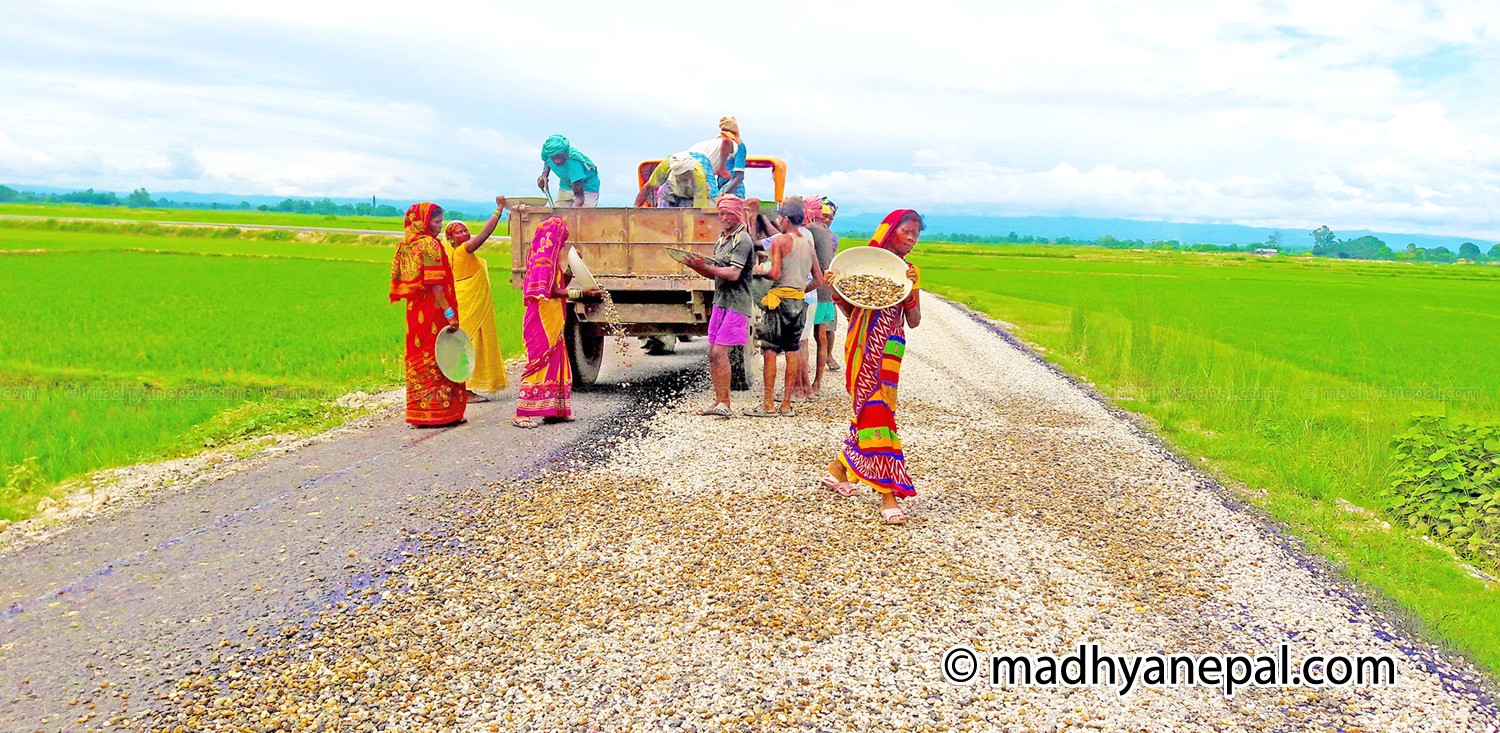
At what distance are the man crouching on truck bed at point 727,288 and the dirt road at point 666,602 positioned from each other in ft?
5.50

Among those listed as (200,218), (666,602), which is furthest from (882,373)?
(200,218)

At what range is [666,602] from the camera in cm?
462

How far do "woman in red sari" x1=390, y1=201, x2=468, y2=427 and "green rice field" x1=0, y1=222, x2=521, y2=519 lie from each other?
1.10 m

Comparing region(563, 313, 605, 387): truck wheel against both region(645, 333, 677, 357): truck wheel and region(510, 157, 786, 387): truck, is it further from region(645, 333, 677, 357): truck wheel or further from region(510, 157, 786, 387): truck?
region(645, 333, 677, 357): truck wheel

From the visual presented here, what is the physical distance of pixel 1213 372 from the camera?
11844 mm

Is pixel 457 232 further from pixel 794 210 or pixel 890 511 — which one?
pixel 890 511

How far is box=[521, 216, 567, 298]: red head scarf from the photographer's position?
8.70 metres

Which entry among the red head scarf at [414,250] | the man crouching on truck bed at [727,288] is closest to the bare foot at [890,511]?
the man crouching on truck bed at [727,288]

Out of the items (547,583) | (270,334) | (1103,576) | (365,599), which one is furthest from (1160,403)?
(270,334)

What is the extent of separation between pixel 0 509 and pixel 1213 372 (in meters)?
12.4

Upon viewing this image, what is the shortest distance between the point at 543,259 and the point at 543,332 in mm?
695

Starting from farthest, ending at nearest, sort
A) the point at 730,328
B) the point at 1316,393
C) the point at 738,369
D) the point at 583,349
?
the point at 1316,393
the point at 583,349
the point at 738,369
the point at 730,328

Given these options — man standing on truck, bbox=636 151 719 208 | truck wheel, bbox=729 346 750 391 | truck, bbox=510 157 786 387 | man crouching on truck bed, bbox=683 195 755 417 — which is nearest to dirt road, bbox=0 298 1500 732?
man crouching on truck bed, bbox=683 195 755 417

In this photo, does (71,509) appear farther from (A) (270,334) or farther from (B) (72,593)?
(A) (270,334)
